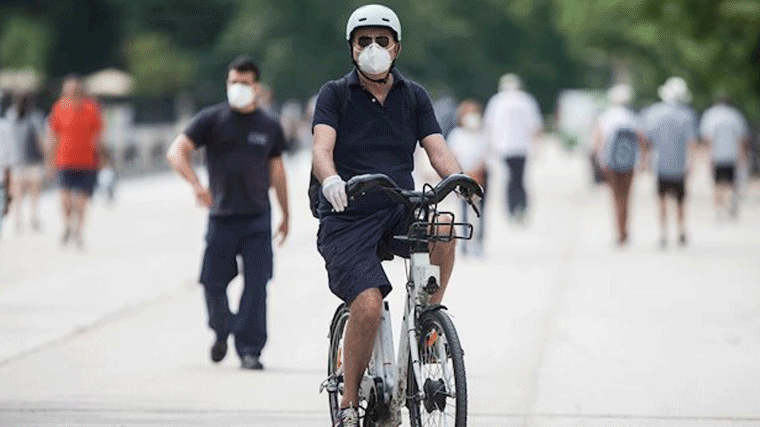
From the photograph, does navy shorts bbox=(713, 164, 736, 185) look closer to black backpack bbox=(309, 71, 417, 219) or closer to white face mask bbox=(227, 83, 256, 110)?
white face mask bbox=(227, 83, 256, 110)

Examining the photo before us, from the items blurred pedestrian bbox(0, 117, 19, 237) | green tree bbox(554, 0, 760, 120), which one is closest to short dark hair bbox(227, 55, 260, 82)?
blurred pedestrian bbox(0, 117, 19, 237)

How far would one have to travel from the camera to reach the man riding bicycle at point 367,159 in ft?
23.4

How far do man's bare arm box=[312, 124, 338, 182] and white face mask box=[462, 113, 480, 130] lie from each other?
12.3 metres

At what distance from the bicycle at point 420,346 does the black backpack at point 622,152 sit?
13086 millimetres

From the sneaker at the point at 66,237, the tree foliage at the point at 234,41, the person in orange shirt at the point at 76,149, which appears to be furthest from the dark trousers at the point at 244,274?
the tree foliage at the point at 234,41

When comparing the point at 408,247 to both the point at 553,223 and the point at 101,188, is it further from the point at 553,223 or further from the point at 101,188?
the point at 101,188

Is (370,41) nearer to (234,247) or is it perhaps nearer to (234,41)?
(234,247)

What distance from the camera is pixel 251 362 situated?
34.0ft

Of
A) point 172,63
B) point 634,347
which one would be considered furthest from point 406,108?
point 172,63

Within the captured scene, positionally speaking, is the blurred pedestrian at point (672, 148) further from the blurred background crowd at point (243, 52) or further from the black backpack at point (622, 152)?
the blurred background crowd at point (243, 52)

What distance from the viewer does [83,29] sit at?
3314 inches

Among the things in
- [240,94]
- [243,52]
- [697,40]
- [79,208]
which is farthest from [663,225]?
[243,52]

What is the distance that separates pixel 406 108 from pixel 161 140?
54.2 meters

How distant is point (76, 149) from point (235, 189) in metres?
9.51
